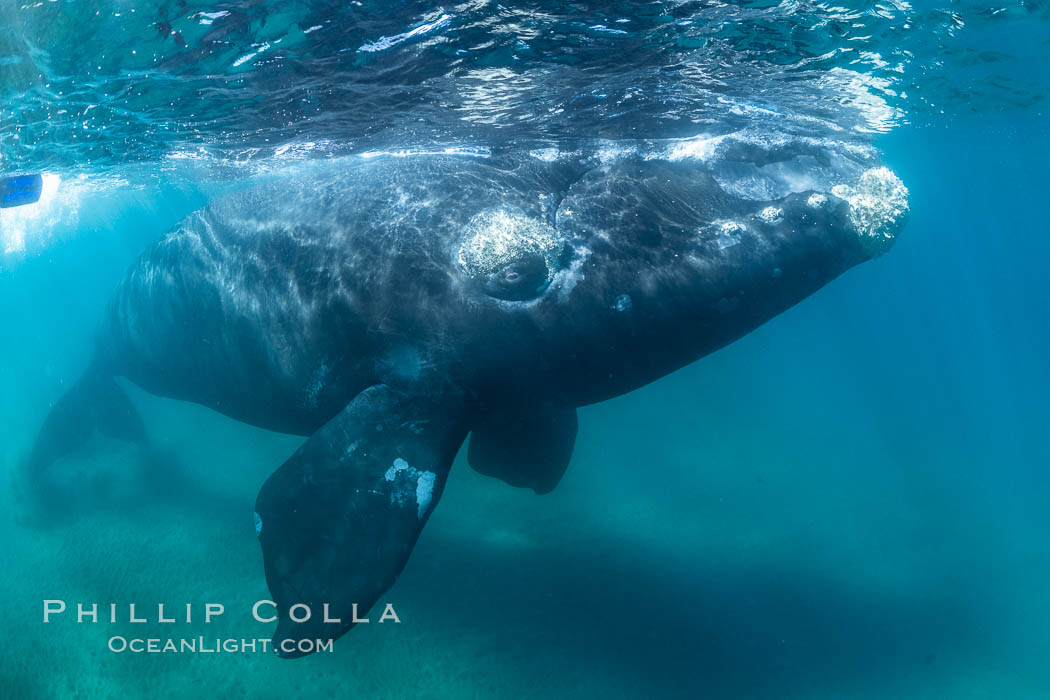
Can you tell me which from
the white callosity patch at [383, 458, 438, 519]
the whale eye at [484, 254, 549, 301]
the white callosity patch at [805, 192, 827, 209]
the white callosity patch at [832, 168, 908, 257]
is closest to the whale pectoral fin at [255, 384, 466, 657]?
the white callosity patch at [383, 458, 438, 519]

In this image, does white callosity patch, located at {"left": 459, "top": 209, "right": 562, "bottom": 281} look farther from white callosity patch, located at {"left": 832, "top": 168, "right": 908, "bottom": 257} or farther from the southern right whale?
white callosity patch, located at {"left": 832, "top": 168, "right": 908, "bottom": 257}

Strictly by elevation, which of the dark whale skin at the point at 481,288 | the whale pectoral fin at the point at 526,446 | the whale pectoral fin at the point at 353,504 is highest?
the dark whale skin at the point at 481,288

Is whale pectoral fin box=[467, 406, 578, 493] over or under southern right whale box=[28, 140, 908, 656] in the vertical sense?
under

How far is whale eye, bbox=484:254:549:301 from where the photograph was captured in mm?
5777

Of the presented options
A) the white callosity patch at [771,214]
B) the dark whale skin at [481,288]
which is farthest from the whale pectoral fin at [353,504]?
the white callosity patch at [771,214]

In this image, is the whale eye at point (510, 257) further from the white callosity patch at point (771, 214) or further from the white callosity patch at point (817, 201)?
the white callosity patch at point (817, 201)

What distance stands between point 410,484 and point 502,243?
8.64 ft

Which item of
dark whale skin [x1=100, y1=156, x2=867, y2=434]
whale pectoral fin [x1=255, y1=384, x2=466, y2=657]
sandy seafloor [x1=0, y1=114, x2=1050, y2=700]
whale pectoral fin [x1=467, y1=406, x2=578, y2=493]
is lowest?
sandy seafloor [x1=0, y1=114, x2=1050, y2=700]

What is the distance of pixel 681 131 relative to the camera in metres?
11.9

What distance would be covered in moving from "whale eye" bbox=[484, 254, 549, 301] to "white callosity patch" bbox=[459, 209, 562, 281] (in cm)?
6

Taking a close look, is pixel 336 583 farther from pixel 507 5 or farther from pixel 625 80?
pixel 625 80

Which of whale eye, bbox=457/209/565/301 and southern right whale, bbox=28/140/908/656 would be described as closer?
southern right whale, bbox=28/140/908/656

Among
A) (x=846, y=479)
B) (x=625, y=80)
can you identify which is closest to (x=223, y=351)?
(x=625, y=80)

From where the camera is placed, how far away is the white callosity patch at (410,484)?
16.4ft
